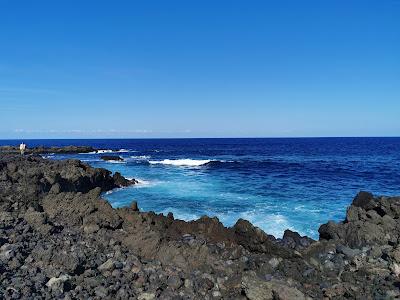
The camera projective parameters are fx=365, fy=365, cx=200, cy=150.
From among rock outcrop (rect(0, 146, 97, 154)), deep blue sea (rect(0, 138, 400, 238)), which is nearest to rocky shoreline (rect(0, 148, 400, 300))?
deep blue sea (rect(0, 138, 400, 238))

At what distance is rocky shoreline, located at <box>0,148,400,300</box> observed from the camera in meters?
10.1

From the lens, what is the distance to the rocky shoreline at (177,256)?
10.1 m

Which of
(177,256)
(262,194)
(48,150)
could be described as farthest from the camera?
(48,150)

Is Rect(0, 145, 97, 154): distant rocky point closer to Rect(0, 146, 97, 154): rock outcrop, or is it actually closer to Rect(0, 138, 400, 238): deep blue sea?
Rect(0, 146, 97, 154): rock outcrop

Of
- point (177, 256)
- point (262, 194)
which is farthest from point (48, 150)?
point (177, 256)

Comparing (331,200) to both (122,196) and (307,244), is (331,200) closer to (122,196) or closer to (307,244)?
(307,244)

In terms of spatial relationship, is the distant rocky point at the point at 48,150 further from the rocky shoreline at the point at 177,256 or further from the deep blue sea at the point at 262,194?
the rocky shoreline at the point at 177,256

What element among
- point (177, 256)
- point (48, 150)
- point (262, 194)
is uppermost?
point (48, 150)

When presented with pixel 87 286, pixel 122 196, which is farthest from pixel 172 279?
pixel 122 196

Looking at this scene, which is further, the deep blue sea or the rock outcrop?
the rock outcrop

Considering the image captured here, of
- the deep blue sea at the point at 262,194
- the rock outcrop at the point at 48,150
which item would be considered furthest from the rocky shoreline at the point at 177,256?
the rock outcrop at the point at 48,150

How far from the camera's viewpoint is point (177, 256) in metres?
12.4

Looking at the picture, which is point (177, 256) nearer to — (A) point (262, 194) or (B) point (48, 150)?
(A) point (262, 194)

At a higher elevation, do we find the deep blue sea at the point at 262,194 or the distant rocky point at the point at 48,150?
the distant rocky point at the point at 48,150
